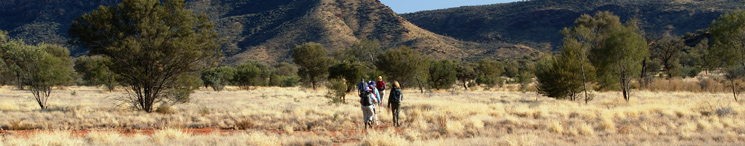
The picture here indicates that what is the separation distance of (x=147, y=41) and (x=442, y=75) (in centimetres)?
3511

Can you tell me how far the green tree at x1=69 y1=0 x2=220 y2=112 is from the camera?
15250 millimetres

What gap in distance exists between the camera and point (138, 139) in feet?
31.7

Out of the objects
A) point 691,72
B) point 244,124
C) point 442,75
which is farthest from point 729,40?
point 691,72

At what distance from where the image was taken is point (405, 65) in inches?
1483

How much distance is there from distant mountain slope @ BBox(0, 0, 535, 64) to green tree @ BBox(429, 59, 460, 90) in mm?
33670

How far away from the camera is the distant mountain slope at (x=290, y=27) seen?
3430 inches

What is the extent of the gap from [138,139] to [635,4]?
424 ft

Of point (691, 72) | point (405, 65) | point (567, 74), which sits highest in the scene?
point (405, 65)

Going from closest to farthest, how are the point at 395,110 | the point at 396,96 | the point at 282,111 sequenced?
the point at 396,96 < the point at 395,110 < the point at 282,111

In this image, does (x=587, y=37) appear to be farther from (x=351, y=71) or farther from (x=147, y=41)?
(x=351, y=71)

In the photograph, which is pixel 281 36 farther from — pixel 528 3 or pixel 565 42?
pixel 528 3

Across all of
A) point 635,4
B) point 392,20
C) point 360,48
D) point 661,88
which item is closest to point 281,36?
point 392,20

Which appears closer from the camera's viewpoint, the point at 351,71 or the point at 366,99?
the point at 366,99

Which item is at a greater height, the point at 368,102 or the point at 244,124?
the point at 368,102
